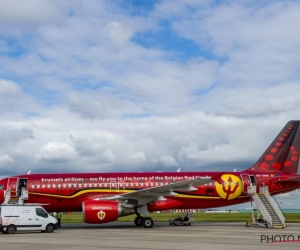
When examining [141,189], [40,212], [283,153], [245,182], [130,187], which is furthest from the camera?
[283,153]

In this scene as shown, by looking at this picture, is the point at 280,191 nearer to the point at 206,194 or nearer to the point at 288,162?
the point at 288,162

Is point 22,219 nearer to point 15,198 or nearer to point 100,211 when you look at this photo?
point 100,211

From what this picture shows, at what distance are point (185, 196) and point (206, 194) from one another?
1.62 meters

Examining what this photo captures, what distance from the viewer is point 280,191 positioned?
32.9 metres

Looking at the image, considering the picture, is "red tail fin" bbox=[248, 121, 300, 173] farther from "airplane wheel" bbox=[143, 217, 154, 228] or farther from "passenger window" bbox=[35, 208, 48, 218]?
"passenger window" bbox=[35, 208, 48, 218]

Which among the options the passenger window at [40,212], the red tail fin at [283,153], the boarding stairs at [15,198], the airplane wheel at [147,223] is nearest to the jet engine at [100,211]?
the airplane wheel at [147,223]

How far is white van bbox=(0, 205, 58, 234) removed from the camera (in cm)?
2342

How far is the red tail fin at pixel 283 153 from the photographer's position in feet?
114

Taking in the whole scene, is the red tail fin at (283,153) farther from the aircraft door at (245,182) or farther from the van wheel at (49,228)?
the van wheel at (49,228)

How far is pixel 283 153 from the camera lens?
3500 cm

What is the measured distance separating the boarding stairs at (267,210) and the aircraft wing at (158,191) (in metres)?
5.14

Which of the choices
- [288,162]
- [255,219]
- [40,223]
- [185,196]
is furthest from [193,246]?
[288,162]

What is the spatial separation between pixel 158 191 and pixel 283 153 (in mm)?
12520

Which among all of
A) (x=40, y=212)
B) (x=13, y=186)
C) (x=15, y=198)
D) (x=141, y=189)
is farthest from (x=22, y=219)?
(x=141, y=189)
